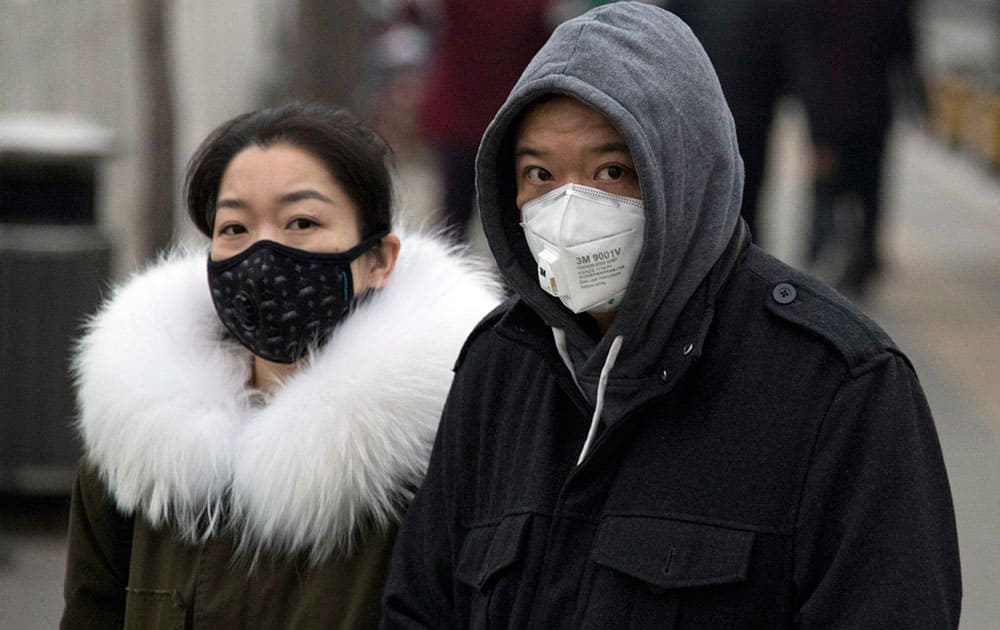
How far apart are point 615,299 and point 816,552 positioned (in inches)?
17.5

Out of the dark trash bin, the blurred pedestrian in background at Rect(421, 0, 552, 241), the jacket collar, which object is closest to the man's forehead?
the jacket collar

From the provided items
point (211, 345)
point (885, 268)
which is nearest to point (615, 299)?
point (211, 345)

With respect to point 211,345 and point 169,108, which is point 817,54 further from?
point 211,345

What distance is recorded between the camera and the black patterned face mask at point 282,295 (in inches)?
108

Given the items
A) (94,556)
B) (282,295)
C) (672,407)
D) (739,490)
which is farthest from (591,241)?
(94,556)

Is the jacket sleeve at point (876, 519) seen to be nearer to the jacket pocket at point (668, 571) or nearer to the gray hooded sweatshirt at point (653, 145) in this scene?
the jacket pocket at point (668, 571)

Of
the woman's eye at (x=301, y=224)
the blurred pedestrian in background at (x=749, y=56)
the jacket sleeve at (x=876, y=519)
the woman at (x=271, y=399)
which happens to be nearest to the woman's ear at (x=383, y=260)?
the woman at (x=271, y=399)

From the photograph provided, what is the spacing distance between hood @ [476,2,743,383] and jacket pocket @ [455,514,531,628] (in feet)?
0.78

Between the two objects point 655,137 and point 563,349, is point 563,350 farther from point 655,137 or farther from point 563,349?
point 655,137

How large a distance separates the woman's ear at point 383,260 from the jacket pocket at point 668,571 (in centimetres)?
85

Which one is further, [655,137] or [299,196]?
[299,196]

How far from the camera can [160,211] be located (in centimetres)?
748

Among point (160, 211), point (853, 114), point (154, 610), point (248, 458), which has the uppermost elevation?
point (853, 114)

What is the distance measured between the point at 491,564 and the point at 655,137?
65cm
